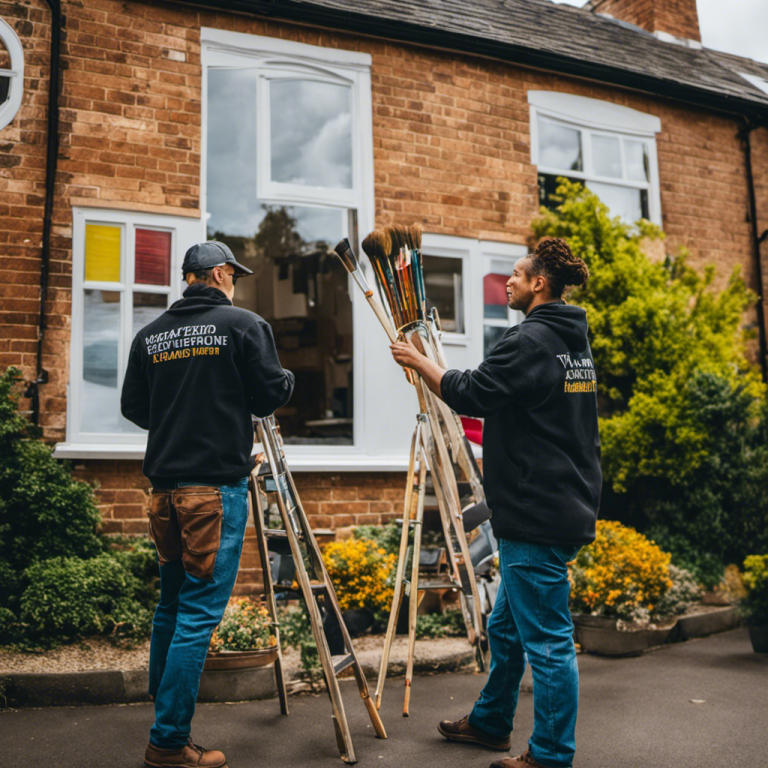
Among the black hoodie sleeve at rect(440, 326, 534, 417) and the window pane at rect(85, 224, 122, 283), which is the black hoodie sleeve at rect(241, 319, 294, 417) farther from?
the window pane at rect(85, 224, 122, 283)

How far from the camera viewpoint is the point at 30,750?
142 inches

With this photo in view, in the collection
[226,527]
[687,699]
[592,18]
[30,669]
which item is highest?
[592,18]

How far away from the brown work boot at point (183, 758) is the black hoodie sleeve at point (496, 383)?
170 centimetres

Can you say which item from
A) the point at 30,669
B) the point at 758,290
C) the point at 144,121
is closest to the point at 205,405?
the point at 30,669

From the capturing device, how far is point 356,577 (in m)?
5.66

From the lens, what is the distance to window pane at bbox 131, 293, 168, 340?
6.36m

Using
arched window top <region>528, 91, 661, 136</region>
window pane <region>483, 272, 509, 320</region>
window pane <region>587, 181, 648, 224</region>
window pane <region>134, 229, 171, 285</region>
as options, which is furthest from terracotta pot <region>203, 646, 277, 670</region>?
window pane <region>587, 181, 648, 224</region>

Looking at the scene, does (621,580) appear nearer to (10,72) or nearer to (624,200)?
(624,200)

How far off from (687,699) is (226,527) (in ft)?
9.81

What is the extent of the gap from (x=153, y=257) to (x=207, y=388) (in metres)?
3.44

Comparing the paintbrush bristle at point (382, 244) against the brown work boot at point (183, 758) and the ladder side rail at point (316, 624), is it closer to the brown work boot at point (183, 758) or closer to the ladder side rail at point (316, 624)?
the ladder side rail at point (316, 624)

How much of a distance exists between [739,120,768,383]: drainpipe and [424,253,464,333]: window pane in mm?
3840

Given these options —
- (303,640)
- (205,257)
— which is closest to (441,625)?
(303,640)

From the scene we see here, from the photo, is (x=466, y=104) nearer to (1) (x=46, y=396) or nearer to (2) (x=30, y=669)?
(1) (x=46, y=396)
